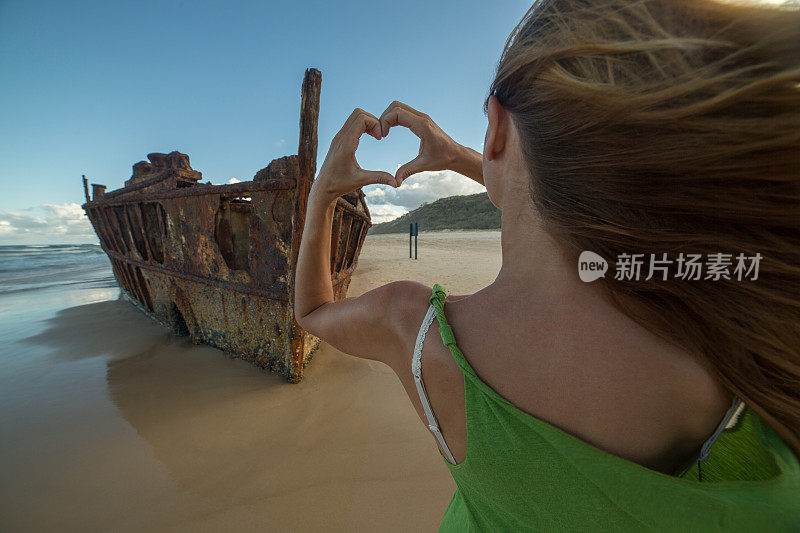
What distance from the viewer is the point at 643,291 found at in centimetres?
59

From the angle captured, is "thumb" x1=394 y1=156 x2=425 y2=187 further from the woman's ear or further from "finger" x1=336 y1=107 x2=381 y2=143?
the woman's ear

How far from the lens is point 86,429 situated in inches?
100

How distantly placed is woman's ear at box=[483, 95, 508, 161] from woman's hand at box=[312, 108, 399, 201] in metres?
0.44

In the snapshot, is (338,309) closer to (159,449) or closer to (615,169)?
(615,169)

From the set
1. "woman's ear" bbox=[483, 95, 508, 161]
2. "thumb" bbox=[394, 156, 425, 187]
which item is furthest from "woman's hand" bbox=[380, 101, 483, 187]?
"woman's ear" bbox=[483, 95, 508, 161]

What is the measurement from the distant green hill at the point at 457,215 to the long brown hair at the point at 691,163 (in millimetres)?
35317

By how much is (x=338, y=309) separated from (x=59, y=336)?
6.43m

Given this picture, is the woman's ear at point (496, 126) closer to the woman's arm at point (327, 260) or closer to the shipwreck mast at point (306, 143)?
the woman's arm at point (327, 260)

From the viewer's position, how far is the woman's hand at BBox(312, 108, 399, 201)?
1133mm

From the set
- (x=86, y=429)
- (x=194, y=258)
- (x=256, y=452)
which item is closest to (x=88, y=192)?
(x=194, y=258)

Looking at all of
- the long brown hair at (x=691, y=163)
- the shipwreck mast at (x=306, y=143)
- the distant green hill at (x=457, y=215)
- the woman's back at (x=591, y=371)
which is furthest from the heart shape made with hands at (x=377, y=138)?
the distant green hill at (x=457, y=215)

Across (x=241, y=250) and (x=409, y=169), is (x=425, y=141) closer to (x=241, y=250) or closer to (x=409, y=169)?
(x=409, y=169)

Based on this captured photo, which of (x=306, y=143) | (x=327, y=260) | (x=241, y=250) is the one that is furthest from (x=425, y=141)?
(x=241, y=250)

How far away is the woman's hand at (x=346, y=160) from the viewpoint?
1.13m
